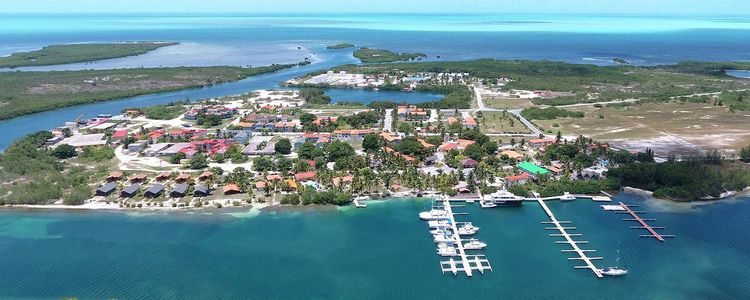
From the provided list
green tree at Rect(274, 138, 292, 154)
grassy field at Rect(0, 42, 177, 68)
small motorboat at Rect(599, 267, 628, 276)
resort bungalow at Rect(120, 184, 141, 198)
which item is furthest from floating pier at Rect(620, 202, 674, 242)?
grassy field at Rect(0, 42, 177, 68)

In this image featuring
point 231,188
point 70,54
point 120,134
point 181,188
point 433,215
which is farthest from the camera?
point 70,54

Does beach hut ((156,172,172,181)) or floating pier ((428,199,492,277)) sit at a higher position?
beach hut ((156,172,172,181))

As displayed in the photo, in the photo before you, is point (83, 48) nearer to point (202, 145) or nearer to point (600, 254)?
point (202, 145)

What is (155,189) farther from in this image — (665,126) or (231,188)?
(665,126)

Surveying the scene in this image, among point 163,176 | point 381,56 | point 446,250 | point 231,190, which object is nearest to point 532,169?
point 446,250

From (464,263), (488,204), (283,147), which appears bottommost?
(464,263)

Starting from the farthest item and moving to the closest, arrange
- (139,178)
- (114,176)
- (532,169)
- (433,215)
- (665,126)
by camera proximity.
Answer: (665,126) < (532,169) < (114,176) < (139,178) < (433,215)

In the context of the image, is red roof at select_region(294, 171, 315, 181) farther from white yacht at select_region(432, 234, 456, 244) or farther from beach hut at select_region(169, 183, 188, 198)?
white yacht at select_region(432, 234, 456, 244)
